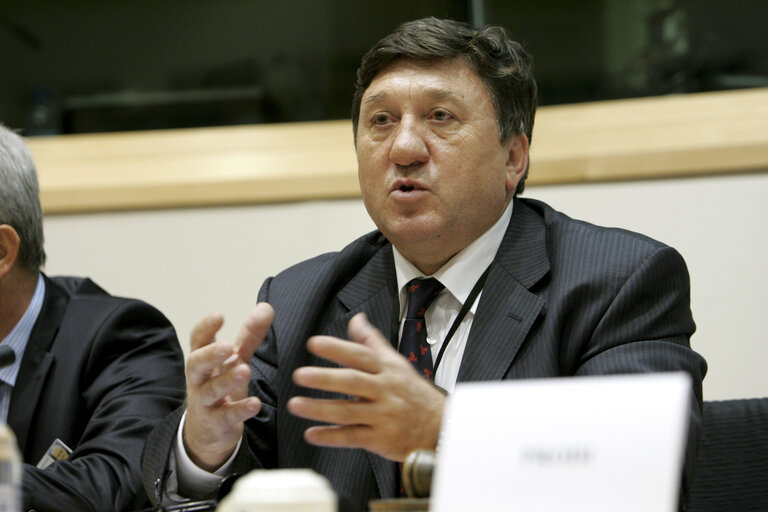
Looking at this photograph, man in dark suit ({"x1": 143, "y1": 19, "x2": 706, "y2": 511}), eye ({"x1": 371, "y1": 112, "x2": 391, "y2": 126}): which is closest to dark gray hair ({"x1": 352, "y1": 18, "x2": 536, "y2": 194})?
man in dark suit ({"x1": 143, "y1": 19, "x2": 706, "y2": 511})

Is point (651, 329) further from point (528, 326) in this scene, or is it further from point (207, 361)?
point (207, 361)

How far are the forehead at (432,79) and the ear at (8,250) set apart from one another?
0.98m

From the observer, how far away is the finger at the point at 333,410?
1.36 metres

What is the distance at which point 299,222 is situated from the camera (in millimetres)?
2928

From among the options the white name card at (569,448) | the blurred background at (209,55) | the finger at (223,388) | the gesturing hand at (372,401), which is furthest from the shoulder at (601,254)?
the blurred background at (209,55)

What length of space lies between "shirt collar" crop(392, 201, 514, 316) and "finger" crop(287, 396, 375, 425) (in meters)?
0.69

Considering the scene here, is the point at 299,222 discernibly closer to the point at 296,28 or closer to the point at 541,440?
the point at 296,28

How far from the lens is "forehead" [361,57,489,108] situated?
6.71ft

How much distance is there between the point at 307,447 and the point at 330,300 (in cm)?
37

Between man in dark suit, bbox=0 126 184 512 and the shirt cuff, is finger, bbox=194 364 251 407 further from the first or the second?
man in dark suit, bbox=0 126 184 512

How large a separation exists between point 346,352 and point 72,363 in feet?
4.03

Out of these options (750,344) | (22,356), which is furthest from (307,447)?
(750,344)

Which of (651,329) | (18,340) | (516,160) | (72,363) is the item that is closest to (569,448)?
(651,329)

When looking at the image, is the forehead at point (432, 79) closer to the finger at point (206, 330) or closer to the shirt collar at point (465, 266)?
the shirt collar at point (465, 266)
